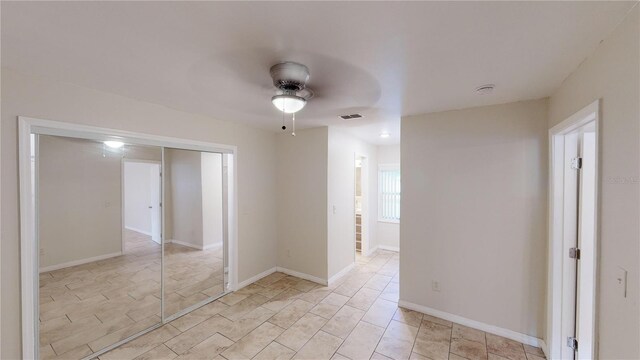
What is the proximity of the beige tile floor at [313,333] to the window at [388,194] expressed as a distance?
246 centimetres

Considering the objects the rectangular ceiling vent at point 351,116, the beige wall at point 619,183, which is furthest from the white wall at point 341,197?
the beige wall at point 619,183

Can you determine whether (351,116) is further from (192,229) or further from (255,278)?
(255,278)

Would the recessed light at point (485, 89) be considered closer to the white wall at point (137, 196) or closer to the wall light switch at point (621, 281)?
the wall light switch at point (621, 281)

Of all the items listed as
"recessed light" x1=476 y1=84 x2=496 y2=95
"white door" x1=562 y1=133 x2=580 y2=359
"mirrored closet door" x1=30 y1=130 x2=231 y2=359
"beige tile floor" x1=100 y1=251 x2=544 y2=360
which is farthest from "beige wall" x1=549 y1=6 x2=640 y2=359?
"mirrored closet door" x1=30 y1=130 x2=231 y2=359

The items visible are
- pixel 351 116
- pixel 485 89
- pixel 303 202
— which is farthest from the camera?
pixel 303 202

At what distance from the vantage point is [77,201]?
7.69 feet

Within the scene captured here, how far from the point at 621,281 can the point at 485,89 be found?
1.61 metres

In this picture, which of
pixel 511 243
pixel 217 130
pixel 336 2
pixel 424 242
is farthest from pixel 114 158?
pixel 511 243

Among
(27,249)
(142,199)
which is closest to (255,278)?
(142,199)

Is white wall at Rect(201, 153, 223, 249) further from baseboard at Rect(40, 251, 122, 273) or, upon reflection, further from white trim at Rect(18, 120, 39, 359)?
white trim at Rect(18, 120, 39, 359)

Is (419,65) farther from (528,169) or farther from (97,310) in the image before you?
(97,310)

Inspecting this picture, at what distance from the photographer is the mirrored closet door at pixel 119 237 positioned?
2.13 m

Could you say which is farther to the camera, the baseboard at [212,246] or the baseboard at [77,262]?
the baseboard at [212,246]

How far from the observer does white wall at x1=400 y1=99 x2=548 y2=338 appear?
242 cm
